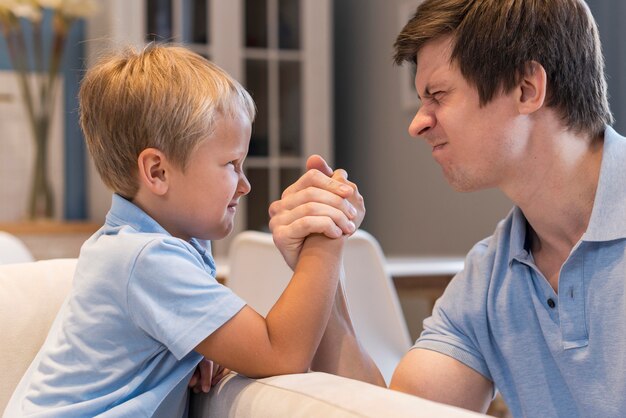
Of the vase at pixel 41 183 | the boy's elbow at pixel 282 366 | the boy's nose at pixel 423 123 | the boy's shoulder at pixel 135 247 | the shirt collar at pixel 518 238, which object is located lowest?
the vase at pixel 41 183

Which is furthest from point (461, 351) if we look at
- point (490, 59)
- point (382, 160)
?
point (382, 160)

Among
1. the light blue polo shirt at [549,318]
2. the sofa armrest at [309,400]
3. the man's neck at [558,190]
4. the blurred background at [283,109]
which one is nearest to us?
the sofa armrest at [309,400]

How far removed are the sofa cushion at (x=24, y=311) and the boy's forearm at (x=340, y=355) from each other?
41 centimetres

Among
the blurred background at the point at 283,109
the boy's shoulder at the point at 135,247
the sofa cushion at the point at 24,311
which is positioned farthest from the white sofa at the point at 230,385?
the blurred background at the point at 283,109

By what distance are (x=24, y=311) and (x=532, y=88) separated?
0.83 meters

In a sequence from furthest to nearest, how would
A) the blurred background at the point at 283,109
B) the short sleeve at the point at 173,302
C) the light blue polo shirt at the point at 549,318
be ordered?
1. the blurred background at the point at 283,109
2. the light blue polo shirt at the point at 549,318
3. the short sleeve at the point at 173,302

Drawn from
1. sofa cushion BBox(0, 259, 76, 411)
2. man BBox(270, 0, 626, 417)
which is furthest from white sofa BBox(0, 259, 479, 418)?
man BBox(270, 0, 626, 417)

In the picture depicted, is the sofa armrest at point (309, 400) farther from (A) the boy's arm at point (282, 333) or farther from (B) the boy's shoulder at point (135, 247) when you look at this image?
(B) the boy's shoulder at point (135, 247)

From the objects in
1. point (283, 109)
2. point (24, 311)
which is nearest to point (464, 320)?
point (24, 311)

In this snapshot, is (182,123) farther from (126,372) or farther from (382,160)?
(382,160)

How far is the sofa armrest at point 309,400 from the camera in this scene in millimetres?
820

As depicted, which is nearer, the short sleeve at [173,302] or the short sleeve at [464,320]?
the short sleeve at [173,302]

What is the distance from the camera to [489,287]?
130 cm

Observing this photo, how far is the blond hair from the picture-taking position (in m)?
1.16
